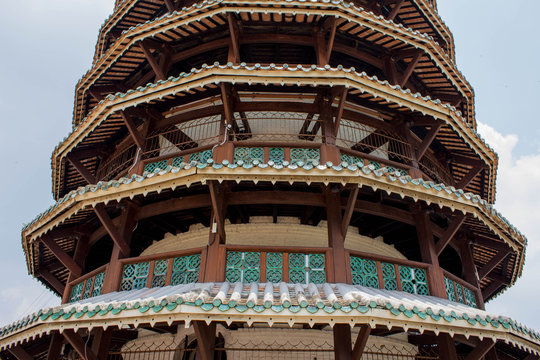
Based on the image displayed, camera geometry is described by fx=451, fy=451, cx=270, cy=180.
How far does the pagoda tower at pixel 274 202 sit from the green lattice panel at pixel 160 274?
0.05 meters

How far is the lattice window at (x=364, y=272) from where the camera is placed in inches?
360

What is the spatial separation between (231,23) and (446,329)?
336 inches

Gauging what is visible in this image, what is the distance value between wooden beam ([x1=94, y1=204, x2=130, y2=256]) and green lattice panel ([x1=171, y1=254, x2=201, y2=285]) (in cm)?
155

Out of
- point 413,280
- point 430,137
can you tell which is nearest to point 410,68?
point 430,137

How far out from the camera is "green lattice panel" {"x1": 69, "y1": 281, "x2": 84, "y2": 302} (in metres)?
11.2

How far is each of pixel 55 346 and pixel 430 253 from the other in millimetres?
9452

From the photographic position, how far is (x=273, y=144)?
404 inches

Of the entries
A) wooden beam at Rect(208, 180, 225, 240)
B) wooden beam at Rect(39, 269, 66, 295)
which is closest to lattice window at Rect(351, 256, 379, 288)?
wooden beam at Rect(208, 180, 225, 240)

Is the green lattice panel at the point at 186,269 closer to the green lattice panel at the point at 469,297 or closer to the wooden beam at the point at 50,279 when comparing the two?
the green lattice panel at the point at 469,297

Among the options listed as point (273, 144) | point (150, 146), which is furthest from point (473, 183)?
point (150, 146)

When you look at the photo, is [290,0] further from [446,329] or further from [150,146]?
[446,329]

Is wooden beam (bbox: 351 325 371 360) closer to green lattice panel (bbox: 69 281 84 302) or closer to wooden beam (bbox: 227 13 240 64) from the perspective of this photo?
green lattice panel (bbox: 69 281 84 302)

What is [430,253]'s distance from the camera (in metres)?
10.2

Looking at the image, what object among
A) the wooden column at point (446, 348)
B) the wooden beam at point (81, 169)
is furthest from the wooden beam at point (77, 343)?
the wooden column at point (446, 348)
